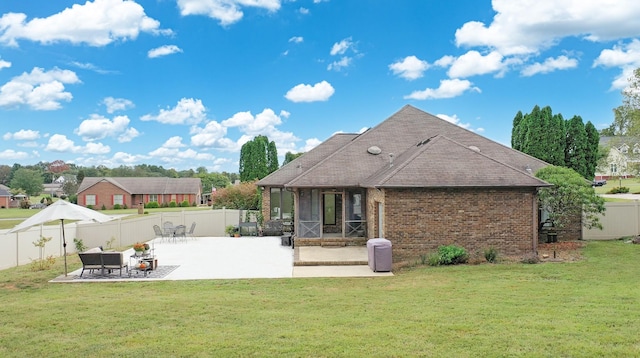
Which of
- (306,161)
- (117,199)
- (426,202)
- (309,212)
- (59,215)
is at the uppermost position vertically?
(306,161)

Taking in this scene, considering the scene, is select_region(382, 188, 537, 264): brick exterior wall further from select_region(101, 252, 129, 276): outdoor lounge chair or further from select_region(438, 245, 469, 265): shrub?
select_region(101, 252, 129, 276): outdoor lounge chair

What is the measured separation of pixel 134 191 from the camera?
227ft

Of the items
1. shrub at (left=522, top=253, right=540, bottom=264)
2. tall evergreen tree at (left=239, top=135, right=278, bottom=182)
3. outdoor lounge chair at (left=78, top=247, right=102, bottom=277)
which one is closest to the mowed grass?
outdoor lounge chair at (left=78, top=247, right=102, bottom=277)

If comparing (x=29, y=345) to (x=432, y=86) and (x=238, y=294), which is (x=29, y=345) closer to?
(x=238, y=294)

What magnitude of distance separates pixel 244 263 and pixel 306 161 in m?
9.22

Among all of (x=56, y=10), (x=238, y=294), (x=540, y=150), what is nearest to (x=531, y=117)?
(x=540, y=150)

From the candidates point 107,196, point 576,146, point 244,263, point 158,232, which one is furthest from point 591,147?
point 107,196

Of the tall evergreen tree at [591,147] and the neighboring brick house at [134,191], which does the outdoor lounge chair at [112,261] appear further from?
the neighboring brick house at [134,191]

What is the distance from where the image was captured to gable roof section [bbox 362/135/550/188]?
14578mm

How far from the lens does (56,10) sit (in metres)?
21.1

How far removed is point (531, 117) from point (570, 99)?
4.48 metres

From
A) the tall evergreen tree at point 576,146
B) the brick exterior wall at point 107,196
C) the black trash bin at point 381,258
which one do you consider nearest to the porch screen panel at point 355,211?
the black trash bin at point 381,258

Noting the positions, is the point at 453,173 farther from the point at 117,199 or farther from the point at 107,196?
the point at 107,196

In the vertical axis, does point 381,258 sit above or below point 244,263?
above
